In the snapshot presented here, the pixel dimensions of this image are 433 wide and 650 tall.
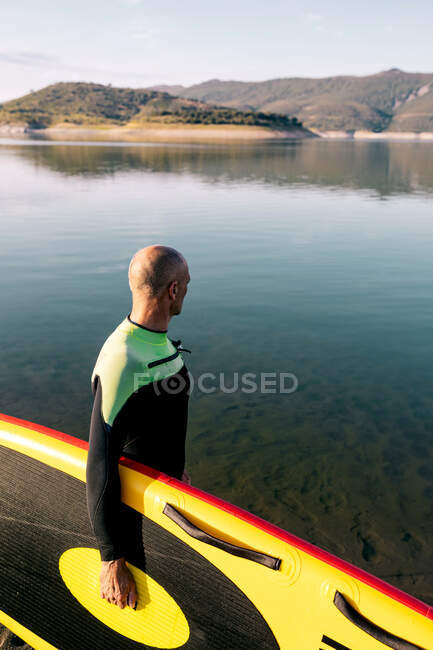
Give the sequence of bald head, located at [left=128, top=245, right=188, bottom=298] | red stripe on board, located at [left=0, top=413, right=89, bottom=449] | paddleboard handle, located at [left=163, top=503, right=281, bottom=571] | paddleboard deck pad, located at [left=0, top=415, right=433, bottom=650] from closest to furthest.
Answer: paddleboard deck pad, located at [left=0, top=415, right=433, bottom=650], paddleboard handle, located at [left=163, top=503, right=281, bottom=571], bald head, located at [left=128, top=245, right=188, bottom=298], red stripe on board, located at [left=0, top=413, right=89, bottom=449]

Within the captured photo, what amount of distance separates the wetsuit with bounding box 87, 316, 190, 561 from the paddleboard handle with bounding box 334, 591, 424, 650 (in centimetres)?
113

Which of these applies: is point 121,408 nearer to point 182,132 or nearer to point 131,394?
point 131,394

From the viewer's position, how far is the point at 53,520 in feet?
10.00

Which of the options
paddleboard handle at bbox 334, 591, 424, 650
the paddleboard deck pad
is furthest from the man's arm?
paddleboard handle at bbox 334, 591, 424, 650

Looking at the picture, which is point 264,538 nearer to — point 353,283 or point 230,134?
point 353,283

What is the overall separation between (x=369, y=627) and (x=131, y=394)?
1.52m

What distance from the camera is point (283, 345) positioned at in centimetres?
912

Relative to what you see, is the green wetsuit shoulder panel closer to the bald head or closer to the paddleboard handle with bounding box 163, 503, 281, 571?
the bald head

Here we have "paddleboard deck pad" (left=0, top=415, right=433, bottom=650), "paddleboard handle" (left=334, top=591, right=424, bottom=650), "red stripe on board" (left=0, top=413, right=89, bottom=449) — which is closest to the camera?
"paddleboard handle" (left=334, top=591, right=424, bottom=650)

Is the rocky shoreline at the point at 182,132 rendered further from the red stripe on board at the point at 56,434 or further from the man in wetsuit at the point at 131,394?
the man in wetsuit at the point at 131,394

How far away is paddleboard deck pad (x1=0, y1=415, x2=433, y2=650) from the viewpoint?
2.26 metres

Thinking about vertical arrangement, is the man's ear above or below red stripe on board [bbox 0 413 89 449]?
above

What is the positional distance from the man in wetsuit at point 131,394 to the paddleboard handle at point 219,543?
11.8 inches

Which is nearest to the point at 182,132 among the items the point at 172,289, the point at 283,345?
the point at 283,345
